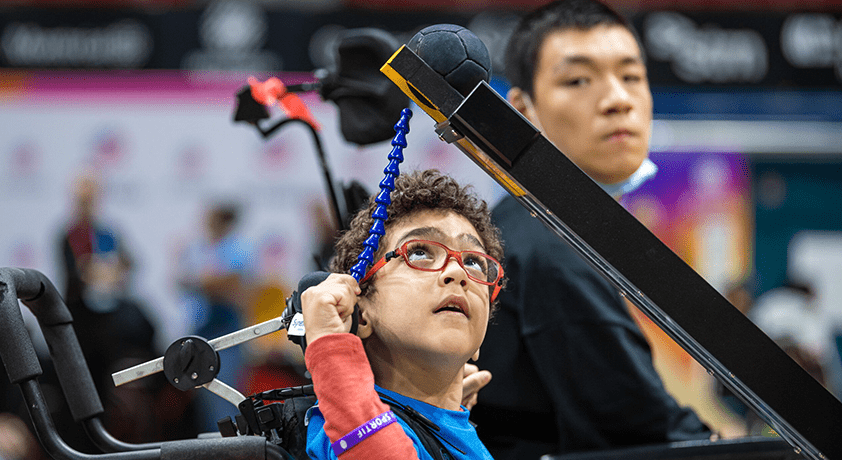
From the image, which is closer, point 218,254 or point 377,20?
point 218,254

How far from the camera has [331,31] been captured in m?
5.65

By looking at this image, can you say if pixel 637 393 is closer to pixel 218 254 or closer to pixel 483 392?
pixel 483 392

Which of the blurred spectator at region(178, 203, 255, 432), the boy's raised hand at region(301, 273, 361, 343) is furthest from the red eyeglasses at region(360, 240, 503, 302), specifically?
the blurred spectator at region(178, 203, 255, 432)

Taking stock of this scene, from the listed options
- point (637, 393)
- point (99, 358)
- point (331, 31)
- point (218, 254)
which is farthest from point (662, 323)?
point (331, 31)

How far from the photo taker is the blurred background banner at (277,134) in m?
5.44

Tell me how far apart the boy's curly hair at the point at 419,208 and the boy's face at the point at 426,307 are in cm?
5

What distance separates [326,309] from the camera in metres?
1.22

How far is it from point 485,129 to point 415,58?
13 centimetres

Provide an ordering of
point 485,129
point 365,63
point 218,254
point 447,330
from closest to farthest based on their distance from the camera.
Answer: point 485,129 → point 447,330 → point 365,63 → point 218,254

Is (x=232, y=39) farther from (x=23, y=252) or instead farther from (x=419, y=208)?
(x=419, y=208)

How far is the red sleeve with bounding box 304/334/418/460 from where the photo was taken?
1.18m

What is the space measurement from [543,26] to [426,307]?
1236mm

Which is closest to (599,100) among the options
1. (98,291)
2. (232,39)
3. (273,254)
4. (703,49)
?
(98,291)

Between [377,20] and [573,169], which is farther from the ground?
[377,20]
